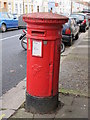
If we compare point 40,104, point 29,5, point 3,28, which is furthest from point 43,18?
point 29,5

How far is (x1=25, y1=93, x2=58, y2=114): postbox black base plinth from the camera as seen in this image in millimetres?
3990

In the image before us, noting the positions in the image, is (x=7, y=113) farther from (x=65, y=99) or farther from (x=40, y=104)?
(x=65, y=99)

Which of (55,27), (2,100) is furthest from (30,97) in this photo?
(55,27)

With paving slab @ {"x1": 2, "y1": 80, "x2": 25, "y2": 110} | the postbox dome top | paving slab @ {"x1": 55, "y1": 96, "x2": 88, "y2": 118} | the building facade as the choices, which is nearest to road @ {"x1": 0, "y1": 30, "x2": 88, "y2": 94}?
paving slab @ {"x1": 2, "y1": 80, "x2": 25, "y2": 110}

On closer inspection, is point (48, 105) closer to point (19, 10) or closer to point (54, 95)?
point (54, 95)

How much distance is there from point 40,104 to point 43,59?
758mm

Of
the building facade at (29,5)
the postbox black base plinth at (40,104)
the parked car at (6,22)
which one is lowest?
the postbox black base plinth at (40,104)

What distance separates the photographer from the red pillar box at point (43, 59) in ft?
12.2

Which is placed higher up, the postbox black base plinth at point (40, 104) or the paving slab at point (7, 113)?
the postbox black base plinth at point (40, 104)

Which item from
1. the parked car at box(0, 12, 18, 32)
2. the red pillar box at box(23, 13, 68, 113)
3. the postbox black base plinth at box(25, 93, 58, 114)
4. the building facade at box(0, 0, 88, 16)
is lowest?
the postbox black base plinth at box(25, 93, 58, 114)

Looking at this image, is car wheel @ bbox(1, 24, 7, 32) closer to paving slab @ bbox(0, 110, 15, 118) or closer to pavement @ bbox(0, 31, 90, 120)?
pavement @ bbox(0, 31, 90, 120)

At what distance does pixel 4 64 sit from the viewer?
25.5ft

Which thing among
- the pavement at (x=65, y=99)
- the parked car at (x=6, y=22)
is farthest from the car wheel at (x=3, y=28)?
the pavement at (x=65, y=99)

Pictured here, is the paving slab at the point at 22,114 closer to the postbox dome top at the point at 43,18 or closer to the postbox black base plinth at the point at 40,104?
the postbox black base plinth at the point at 40,104
